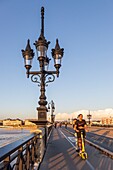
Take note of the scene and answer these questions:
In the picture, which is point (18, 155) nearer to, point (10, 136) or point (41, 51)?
point (10, 136)

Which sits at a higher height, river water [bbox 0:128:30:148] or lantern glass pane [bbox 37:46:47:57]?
lantern glass pane [bbox 37:46:47:57]

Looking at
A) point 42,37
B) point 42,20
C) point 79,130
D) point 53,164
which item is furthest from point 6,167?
point 42,20

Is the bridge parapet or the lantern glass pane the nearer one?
the bridge parapet

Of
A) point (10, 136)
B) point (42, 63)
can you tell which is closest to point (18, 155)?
point (10, 136)

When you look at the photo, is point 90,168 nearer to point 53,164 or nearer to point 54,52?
point 53,164

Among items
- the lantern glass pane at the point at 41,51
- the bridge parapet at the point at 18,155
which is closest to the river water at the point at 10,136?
the bridge parapet at the point at 18,155

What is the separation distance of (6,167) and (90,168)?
5.81 m

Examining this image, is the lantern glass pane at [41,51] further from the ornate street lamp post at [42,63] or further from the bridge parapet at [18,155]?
the bridge parapet at [18,155]

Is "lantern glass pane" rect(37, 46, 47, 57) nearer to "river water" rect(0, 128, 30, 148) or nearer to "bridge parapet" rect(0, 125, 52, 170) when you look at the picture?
"river water" rect(0, 128, 30, 148)

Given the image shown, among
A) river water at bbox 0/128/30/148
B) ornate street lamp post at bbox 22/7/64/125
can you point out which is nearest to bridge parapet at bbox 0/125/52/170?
river water at bbox 0/128/30/148

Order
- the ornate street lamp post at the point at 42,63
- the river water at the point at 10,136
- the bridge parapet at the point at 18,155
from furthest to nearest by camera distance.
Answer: the ornate street lamp post at the point at 42,63 < the river water at the point at 10,136 < the bridge parapet at the point at 18,155

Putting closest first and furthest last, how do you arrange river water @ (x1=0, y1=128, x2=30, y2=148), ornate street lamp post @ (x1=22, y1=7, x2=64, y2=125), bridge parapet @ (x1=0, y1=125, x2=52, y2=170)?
bridge parapet @ (x1=0, y1=125, x2=52, y2=170)
river water @ (x1=0, y1=128, x2=30, y2=148)
ornate street lamp post @ (x1=22, y1=7, x2=64, y2=125)

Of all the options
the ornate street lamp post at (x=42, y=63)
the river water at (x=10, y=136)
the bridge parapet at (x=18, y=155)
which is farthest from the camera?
the ornate street lamp post at (x=42, y=63)

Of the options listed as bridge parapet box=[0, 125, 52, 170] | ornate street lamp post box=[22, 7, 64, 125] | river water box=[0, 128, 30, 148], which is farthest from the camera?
ornate street lamp post box=[22, 7, 64, 125]
